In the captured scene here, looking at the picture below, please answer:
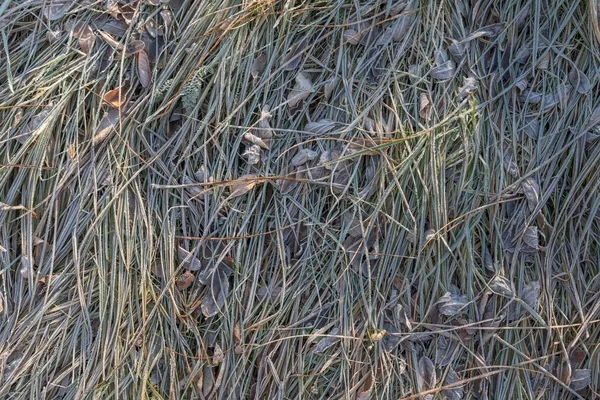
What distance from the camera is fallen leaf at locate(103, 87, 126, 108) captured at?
152 cm

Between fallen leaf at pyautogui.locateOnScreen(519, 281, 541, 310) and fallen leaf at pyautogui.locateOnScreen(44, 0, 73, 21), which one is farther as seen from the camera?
fallen leaf at pyautogui.locateOnScreen(44, 0, 73, 21)

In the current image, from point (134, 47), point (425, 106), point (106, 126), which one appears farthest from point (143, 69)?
point (425, 106)

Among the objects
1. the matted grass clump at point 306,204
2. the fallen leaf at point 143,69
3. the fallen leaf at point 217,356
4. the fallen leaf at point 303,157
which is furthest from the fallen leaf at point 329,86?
the fallen leaf at point 217,356

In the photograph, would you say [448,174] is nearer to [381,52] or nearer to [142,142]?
[381,52]

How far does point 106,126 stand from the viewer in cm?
152

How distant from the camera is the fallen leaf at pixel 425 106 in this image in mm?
1497

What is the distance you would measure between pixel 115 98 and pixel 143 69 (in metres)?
0.10

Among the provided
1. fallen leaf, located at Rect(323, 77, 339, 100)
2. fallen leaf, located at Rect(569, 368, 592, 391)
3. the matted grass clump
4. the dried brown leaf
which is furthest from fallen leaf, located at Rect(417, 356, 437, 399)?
the dried brown leaf

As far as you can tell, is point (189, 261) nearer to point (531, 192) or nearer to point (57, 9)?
point (57, 9)

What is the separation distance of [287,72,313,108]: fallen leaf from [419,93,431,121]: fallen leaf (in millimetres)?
278

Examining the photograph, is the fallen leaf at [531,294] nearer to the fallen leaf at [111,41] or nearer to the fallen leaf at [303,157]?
the fallen leaf at [303,157]

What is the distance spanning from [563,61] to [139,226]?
116 centimetres

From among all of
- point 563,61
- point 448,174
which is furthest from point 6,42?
point 563,61

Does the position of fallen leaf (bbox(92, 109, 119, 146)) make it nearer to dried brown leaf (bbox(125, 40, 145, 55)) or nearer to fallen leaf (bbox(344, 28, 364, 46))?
dried brown leaf (bbox(125, 40, 145, 55))
